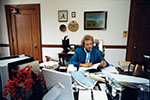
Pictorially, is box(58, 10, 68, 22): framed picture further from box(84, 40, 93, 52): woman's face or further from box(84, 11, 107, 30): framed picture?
box(84, 40, 93, 52): woman's face

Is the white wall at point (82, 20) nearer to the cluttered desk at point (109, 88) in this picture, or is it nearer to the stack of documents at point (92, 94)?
the cluttered desk at point (109, 88)

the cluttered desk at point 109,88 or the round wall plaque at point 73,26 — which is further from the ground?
the round wall plaque at point 73,26

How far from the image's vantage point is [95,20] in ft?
9.77

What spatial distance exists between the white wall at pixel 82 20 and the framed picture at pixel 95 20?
9 centimetres

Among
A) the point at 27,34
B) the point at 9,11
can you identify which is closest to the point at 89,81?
the point at 27,34

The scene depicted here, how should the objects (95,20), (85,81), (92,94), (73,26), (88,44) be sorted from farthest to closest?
(73,26) → (95,20) → (88,44) → (85,81) → (92,94)

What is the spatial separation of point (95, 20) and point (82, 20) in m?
0.39

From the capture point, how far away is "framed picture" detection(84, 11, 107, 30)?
2.94 meters

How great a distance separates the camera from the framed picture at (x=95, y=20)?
9.63 feet

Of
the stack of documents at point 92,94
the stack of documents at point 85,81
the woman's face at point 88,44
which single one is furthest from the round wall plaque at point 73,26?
the stack of documents at point 92,94

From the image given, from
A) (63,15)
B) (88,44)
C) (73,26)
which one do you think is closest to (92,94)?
(88,44)

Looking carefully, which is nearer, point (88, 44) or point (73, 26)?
point (88, 44)

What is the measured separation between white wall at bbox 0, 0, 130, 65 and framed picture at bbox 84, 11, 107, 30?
0.09 m

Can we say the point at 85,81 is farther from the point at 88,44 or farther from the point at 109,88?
the point at 88,44
